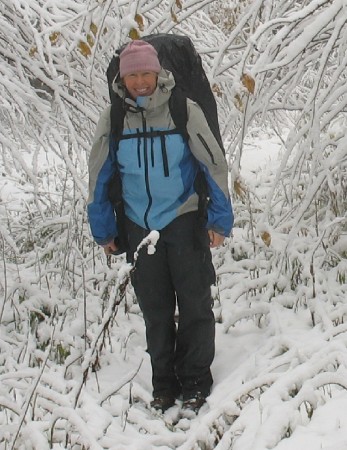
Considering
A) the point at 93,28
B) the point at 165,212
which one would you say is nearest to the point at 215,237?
the point at 165,212

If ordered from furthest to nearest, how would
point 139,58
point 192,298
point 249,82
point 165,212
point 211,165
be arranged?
point 192,298
point 165,212
point 211,165
point 139,58
point 249,82

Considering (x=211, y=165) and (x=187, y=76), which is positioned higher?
(x=187, y=76)

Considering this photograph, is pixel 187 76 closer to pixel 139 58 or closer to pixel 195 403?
pixel 139 58

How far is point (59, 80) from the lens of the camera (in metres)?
3.53

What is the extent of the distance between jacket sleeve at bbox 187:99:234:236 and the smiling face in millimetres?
165

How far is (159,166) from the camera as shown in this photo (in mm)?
2746

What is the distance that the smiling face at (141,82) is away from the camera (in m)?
2.66

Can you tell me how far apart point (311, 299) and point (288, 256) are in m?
0.45

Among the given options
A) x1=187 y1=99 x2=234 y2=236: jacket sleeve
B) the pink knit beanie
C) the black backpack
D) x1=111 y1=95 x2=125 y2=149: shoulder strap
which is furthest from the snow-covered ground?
the pink knit beanie

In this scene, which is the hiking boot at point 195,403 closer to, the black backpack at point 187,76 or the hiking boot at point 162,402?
the hiking boot at point 162,402

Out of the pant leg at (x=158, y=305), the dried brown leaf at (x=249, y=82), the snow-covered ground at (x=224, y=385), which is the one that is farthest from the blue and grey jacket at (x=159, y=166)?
the snow-covered ground at (x=224, y=385)

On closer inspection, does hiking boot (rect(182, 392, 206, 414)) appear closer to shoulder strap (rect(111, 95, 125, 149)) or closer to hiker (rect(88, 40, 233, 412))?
hiker (rect(88, 40, 233, 412))

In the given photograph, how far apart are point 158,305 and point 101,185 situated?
60cm

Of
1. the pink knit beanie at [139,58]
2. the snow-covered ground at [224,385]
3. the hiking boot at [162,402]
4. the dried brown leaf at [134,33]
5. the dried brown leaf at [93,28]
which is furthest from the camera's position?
the hiking boot at [162,402]
